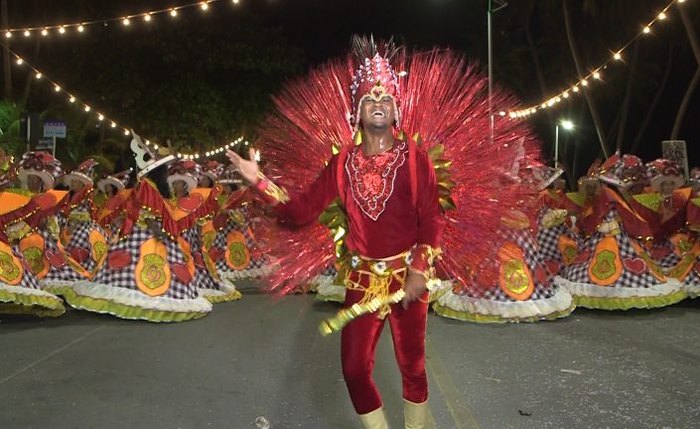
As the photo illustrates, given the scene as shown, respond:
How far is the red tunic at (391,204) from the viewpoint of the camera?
11.8 ft

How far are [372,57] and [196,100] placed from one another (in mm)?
18450

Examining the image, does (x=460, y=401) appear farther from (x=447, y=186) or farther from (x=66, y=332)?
(x=66, y=332)

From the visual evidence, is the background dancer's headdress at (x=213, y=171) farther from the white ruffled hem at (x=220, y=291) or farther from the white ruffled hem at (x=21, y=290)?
the white ruffled hem at (x=21, y=290)

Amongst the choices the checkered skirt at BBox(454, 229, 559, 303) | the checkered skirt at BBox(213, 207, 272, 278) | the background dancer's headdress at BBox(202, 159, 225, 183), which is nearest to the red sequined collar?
the checkered skirt at BBox(454, 229, 559, 303)

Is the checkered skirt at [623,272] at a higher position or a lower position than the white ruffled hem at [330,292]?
higher

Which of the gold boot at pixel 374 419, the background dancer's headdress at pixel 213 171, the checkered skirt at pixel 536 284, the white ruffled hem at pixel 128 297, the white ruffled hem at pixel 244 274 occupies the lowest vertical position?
the white ruffled hem at pixel 244 274

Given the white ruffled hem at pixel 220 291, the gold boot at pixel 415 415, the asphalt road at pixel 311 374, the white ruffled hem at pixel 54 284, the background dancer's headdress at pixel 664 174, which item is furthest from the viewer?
the background dancer's headdress at pixel 664 174

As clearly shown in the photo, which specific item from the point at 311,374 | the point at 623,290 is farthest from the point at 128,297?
the point at 623,290

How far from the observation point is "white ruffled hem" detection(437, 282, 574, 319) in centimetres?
757

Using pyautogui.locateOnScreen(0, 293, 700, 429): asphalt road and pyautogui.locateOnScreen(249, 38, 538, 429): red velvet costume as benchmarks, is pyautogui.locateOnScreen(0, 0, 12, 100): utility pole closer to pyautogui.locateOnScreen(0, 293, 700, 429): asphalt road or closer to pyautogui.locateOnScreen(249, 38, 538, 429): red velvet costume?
pyautogui.locateOnScreen(0, 293, 700, 429): asphalt road

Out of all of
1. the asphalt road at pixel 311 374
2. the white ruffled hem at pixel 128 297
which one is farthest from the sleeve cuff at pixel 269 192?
the white ruffled hem at pixel 128 297

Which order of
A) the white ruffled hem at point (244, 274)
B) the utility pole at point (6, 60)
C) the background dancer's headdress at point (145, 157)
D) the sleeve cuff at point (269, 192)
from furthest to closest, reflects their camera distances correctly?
the utility pole at point (6, 60) → the white ruffled hem at point (244, 274) → the background dancer's headdress at point (145, 157) → the sleeve cuff at point (269, 192)

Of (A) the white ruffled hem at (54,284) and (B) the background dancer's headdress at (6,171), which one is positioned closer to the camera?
(B) the background dancer's headdress at (6,171)

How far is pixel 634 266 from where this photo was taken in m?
8.30
